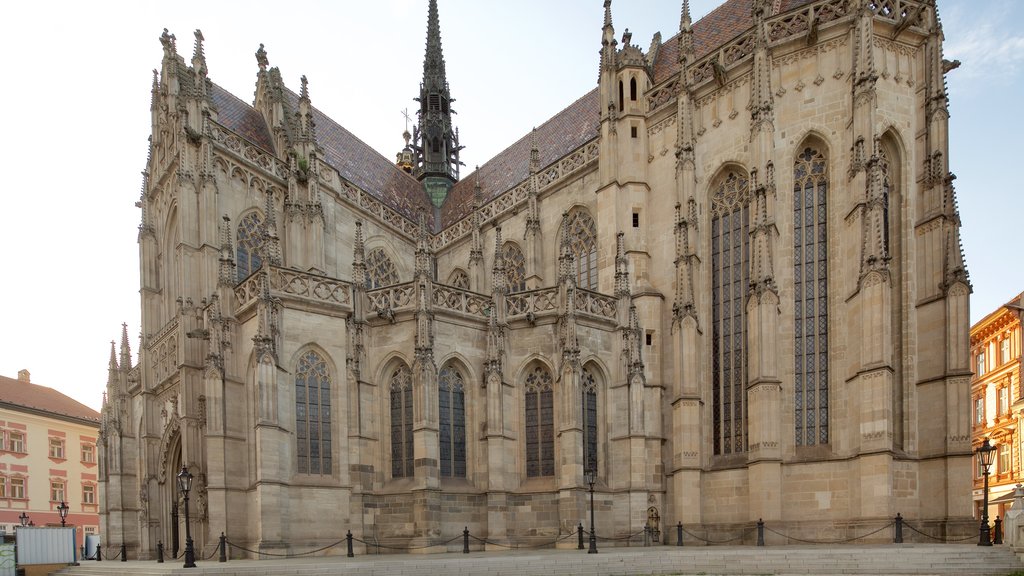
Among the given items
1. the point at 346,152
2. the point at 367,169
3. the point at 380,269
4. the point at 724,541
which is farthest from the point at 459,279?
the point at 724,541

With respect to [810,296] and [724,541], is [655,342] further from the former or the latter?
[724,541]

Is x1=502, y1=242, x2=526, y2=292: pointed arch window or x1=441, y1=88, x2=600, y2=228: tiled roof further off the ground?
x1=441, y1=88, x2=600, y2=228: tiled roof

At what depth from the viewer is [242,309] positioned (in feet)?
77.2

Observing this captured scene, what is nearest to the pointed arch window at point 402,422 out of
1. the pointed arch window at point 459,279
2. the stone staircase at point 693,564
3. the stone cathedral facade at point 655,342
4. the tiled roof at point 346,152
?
the stone cathedral facade at point 655,342

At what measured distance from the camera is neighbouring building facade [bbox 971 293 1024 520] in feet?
129

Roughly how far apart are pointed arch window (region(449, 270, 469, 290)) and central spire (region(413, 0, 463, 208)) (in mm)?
11699

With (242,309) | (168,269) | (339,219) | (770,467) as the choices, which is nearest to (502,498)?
(770,467)

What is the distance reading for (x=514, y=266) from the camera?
32.9 meters

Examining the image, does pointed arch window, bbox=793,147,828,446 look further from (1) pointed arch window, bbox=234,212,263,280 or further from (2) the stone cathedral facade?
(1) pointed arch window, bbox=234,212,263,280

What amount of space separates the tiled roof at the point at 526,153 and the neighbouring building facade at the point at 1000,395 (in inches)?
905

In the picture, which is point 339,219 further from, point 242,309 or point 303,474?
point 303,474

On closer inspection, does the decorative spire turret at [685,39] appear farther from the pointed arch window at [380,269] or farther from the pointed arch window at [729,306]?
the pointed arch window at [380,269]

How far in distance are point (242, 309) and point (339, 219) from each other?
900 cm

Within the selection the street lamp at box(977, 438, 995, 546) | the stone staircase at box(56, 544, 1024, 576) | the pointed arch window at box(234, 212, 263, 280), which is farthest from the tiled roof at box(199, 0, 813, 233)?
the stone staircase at box(56, 544, 1024, 576)
